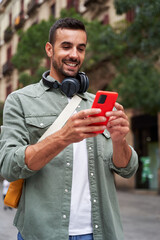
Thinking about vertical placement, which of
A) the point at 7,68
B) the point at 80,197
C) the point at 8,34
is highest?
the point at 8,34

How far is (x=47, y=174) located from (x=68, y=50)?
2.19 ft

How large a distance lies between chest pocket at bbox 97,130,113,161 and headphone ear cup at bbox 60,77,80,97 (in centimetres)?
29

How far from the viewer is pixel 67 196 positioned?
179 cm

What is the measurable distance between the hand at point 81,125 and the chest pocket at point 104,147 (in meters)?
0.48

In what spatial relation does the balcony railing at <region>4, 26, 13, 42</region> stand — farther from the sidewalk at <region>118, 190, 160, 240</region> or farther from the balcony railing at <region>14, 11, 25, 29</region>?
the sidewalk at <region>118, 190, 160, 240</region>

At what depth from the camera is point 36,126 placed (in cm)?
187

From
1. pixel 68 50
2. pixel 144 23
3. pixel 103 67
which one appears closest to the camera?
pixel 68 50

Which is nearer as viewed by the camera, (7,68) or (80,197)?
(80,197)

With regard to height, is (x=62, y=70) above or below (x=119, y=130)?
above

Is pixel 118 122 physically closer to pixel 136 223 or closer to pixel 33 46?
pixel 136 223

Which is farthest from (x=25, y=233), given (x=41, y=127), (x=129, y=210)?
(x=129, y=210)

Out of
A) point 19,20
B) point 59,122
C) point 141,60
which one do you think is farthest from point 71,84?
point 19,20

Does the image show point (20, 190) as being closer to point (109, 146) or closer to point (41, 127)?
point (41, 127)

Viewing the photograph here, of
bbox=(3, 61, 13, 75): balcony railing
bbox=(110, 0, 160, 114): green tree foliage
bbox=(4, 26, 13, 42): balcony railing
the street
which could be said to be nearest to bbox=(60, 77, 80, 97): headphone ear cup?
the street
